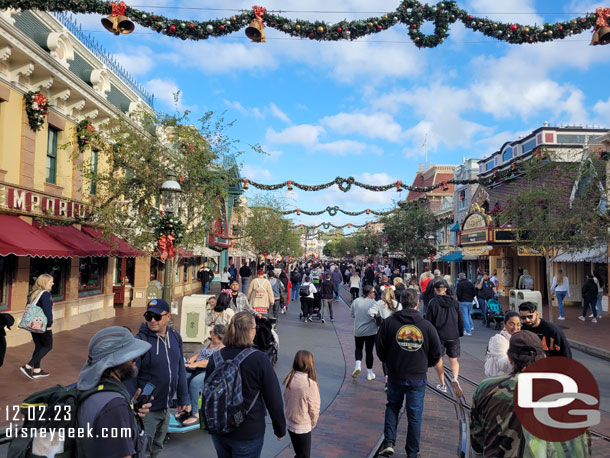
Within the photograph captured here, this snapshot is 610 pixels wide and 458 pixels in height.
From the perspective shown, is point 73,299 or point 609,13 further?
point 73,299

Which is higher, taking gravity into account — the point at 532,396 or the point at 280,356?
the point at 532,396

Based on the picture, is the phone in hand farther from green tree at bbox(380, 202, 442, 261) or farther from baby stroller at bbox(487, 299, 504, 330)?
green tree at bbox(380, 202, 442, 261)

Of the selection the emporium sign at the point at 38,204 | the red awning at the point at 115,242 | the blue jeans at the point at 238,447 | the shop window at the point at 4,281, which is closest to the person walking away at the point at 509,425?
the blue jeans at the point at 238,447

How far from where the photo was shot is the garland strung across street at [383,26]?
729 centimetres

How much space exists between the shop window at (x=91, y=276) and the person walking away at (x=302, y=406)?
1213 centimetres

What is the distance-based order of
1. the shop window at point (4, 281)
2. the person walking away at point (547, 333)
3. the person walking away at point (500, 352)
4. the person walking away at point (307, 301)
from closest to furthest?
the person walking away at point (500, 352) → the person walking away at point (547, 333) → the shop window at point (4, 281) → the person walking away at point (307, 301)

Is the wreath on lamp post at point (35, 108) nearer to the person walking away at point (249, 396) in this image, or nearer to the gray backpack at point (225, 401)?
the person walking away at point (249, 396)

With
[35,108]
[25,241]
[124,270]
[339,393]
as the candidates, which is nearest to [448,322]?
[339,393]

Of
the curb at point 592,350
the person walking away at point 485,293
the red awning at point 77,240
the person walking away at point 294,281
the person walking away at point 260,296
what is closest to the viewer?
the curb at point 592,350

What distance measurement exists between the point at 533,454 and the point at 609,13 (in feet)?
25.5

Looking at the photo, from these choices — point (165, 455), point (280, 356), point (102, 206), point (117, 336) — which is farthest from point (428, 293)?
point (117, 336)

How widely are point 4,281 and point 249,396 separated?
33.9 ft

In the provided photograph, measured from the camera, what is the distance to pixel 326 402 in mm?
6762

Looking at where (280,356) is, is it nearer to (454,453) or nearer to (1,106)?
(454,453)
